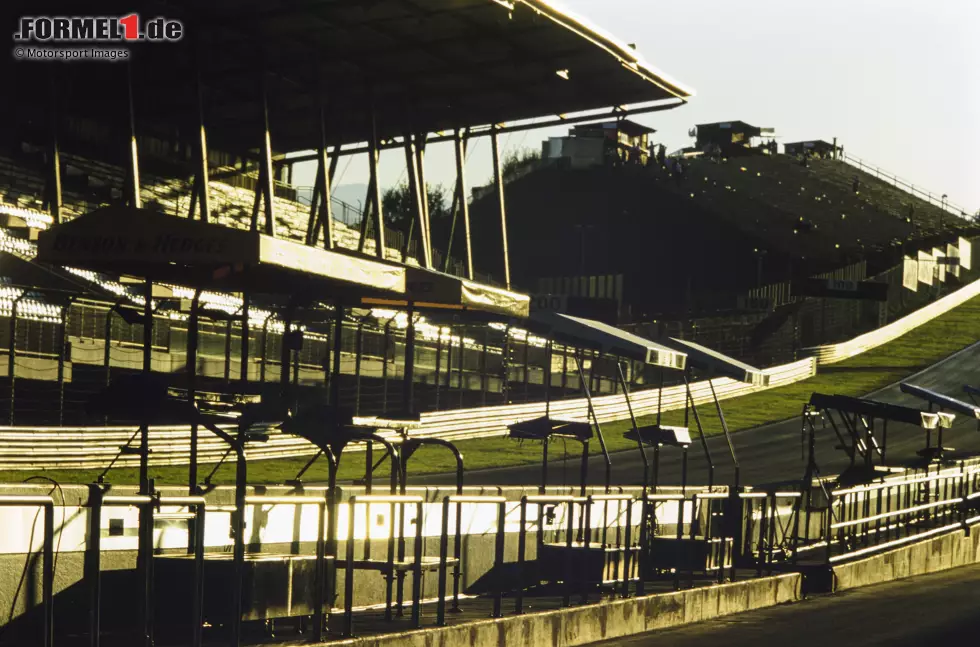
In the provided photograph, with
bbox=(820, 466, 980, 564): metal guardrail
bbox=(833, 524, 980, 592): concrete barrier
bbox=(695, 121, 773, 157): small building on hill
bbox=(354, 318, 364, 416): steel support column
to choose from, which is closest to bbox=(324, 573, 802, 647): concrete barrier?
bbox=(833, 524, 980, 592): concrete barrier

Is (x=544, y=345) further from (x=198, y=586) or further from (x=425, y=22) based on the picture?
(x=198, y=586)

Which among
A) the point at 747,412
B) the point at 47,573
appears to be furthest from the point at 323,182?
the point at 747,412

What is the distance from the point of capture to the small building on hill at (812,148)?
455 ft

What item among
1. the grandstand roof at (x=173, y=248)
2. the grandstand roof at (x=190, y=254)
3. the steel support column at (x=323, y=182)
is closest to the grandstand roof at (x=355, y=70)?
the steel support column at (x=323, y=182)

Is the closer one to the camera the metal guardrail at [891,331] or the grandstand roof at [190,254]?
the grandstand roof at [190,254]

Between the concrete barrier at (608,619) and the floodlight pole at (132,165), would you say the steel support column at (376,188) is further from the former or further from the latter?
the concrete barrier at (608,619)

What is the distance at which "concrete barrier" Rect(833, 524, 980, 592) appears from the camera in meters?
19.2

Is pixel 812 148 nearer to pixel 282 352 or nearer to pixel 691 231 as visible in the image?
pixel 691 231

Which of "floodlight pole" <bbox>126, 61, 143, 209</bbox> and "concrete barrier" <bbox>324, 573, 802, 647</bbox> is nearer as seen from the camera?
"concrete barrier" <bbox>324, 573, 802, 647</bbox>

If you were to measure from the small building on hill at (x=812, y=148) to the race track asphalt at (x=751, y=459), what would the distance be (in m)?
82.1

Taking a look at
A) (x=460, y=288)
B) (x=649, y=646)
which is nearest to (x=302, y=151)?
(x=460, y=288)

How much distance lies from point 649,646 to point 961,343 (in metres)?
72.0

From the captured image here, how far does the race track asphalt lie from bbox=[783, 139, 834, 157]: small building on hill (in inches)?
3231

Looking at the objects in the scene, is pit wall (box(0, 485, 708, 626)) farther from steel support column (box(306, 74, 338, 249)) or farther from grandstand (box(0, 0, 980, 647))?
steel support column (box(306, 74, 338, 249))
